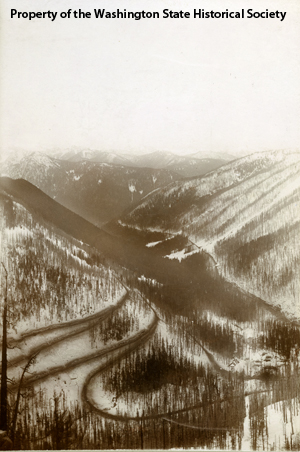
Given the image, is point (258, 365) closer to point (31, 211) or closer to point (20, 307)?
point (20, 307)

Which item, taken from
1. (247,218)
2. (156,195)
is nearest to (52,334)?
(156,195)

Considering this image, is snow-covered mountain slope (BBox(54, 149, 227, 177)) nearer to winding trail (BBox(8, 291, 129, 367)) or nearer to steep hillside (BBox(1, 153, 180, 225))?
steep hillside (BBox(1, 153, 180, 225))

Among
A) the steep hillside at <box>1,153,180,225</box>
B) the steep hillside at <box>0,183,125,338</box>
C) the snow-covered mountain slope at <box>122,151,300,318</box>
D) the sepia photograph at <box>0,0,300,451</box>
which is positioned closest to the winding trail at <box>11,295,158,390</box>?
the sepia photograph at <box>0,0,300,451</box>

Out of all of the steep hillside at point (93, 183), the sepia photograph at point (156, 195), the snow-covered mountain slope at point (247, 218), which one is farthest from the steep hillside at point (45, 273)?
the snow-covered mountain slope at point (247, 218)

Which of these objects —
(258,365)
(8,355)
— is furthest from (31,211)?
(258,365)

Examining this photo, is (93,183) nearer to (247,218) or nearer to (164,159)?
(164,159)

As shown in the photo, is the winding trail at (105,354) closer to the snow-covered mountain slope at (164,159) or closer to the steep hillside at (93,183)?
the steep hillside at (93,183)
